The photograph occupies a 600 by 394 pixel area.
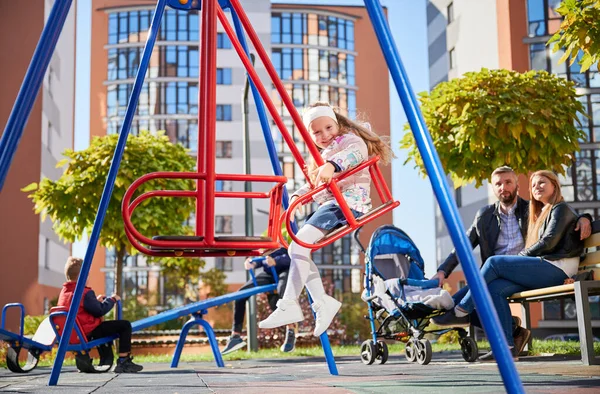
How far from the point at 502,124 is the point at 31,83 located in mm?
8911

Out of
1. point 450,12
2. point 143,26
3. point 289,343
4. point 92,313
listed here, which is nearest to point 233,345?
point 289,343

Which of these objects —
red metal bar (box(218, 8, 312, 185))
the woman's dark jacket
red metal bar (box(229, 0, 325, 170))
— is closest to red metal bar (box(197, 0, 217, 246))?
red metal bar (box(229, 0, 325, 170))

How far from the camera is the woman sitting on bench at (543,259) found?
17.3ft

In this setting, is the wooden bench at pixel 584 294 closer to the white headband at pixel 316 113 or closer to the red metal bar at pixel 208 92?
the white headband at pixel 316 113

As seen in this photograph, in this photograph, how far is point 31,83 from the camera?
283 cm

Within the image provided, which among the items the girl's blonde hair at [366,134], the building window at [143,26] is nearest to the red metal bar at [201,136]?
the girl's blonde hair at [366,134]

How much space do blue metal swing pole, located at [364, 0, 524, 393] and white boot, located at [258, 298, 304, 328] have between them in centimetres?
166

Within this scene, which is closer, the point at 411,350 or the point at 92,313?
the point at 411,350

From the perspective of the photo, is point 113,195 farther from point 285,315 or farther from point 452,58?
point 452,58

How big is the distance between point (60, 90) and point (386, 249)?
3115 centimetres

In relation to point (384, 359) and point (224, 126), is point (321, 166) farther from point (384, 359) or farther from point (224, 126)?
point (224, 126)

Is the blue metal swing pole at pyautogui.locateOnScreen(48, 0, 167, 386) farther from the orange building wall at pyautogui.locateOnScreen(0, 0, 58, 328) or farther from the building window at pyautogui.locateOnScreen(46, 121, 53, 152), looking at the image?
the building window at pyautogui.locateOnScreen(46, 121, 53, 152)

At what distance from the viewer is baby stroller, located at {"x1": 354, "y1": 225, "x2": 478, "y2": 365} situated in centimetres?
614

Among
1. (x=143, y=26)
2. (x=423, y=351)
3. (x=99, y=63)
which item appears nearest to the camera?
(x=423, y=351)
